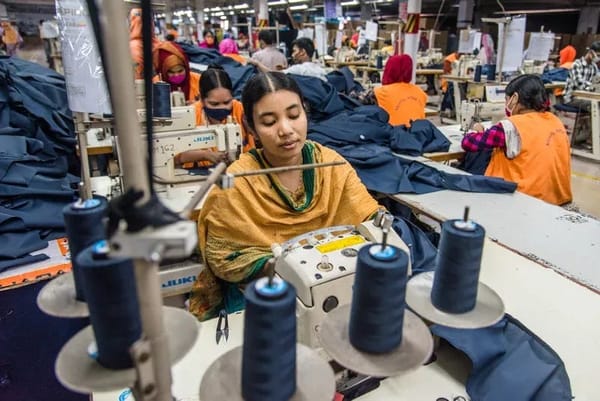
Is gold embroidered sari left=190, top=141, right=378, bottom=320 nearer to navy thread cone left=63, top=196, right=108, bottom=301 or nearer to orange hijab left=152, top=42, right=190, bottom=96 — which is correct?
navy thread cone left=63, top=196, right=108, bottom=301

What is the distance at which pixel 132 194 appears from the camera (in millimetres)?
535

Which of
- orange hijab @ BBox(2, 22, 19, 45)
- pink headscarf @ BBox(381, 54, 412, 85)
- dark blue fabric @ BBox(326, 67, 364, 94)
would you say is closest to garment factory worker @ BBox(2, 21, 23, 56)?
orange hijab @ BBox(2, 22, 19, 45)

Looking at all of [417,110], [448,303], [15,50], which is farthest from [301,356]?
[15,50]

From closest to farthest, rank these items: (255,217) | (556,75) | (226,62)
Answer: (255,217) < (226,62) < (556,75)

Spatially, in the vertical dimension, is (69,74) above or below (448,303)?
Answer: above

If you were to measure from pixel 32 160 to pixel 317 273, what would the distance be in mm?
1960

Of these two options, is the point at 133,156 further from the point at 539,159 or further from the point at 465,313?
the point at 539,159

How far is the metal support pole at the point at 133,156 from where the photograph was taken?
1.65 feet

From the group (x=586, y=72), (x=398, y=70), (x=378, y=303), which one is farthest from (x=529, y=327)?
(x=586, y=72)

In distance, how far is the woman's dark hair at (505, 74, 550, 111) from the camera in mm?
2891

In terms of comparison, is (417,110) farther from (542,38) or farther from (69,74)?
(542,38)

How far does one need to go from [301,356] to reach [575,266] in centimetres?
148

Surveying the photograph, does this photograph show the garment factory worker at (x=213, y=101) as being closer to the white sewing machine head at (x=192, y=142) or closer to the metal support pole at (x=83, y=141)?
the white sewing machine head at (x=192, y=142)

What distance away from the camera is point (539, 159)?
279 cm
